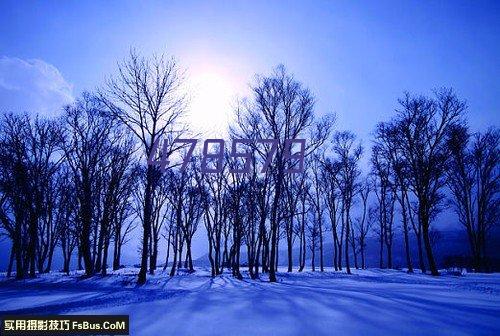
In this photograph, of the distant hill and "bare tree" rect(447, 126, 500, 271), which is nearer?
"bare tree" rect(447, 126, 500, 271)

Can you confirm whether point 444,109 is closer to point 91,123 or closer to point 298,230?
point 298,230

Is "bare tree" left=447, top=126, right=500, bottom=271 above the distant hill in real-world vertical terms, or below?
above

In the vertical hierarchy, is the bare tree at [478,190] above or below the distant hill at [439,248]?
above

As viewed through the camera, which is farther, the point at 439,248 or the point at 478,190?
the point at 439,248

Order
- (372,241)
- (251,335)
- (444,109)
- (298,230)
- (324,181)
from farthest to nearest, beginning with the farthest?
(372,241) → (298,230) → (324,181) → (444,109) → (251,335)

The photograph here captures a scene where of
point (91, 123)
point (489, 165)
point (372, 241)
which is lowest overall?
point (372, 241)

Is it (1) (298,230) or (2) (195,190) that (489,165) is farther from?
(2) (195,190)

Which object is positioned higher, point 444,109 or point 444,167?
point 444,109

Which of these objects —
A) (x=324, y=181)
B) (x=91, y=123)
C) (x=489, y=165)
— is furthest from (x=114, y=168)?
(x=489, y=165)

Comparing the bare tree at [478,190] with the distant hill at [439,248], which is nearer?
the bare tree at [478,190]

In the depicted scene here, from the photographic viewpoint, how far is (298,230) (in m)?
39.6

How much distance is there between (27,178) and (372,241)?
121602 mm

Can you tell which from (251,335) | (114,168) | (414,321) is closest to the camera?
(251,335)

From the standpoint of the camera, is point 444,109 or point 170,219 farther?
point 170,219
